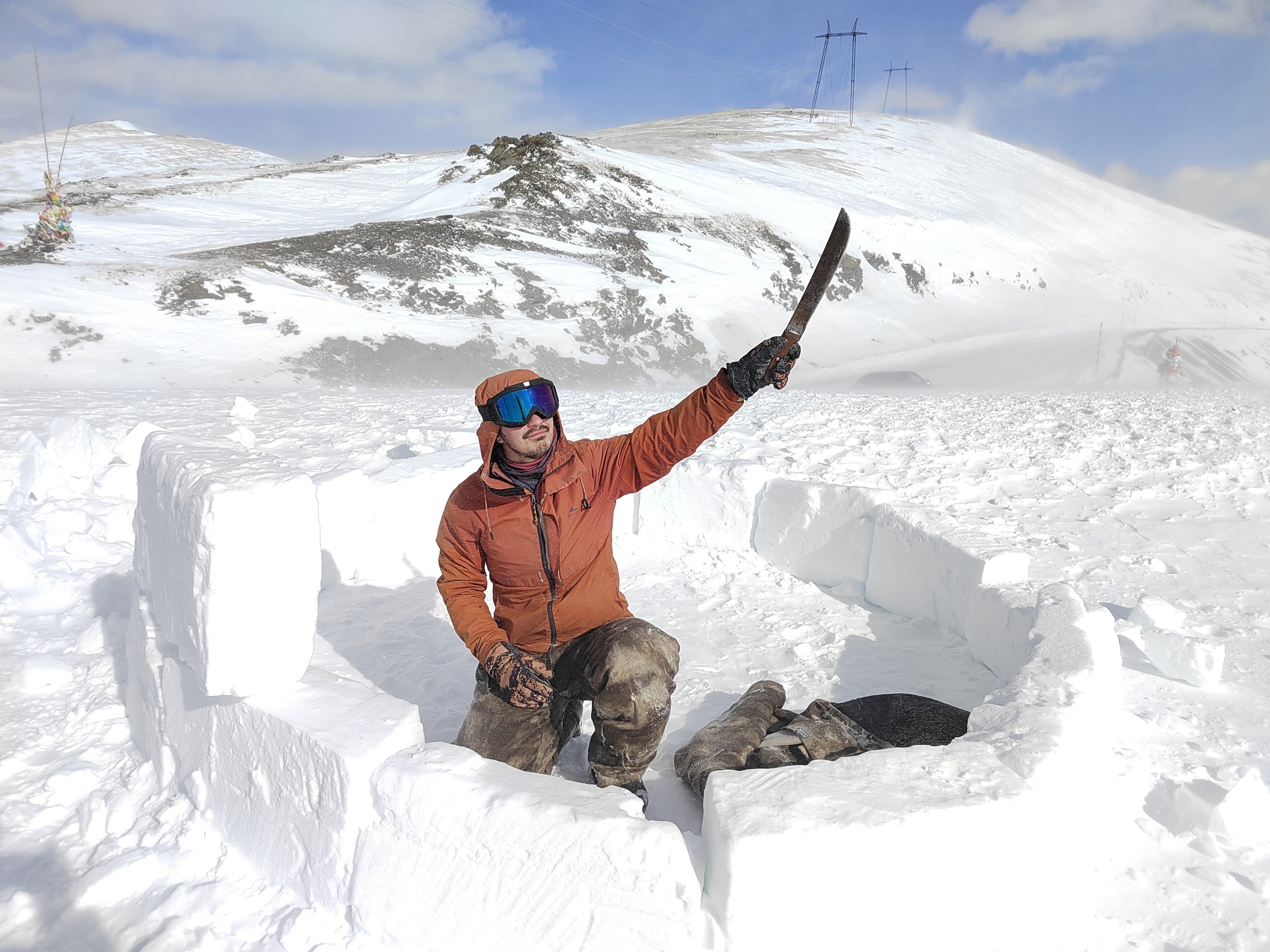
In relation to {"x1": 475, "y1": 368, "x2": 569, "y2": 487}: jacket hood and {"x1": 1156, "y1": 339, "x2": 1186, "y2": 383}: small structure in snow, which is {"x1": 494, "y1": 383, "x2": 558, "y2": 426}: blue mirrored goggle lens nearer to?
{"x1": 475, "y1": 368, "x2": 569, "y2": 487}: jacket hood

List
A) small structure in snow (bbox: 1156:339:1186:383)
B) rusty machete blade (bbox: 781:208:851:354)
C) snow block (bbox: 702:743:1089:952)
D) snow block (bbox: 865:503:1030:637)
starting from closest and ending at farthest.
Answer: snow block (bbox: 702:743:1089:952), rusty machete blade (bbox: 781:208:851:354), snow block (bbox: 865:503:1030:637), small structure in snow (bbox: 1156:339:1186:383)

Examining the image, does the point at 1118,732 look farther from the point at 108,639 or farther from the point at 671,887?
the point at 108,639

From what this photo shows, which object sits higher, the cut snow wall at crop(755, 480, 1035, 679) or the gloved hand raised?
the gloved hand raised

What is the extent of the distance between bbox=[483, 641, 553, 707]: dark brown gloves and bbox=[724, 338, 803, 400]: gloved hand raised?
1.07 m

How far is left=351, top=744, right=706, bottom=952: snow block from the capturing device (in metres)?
1.72

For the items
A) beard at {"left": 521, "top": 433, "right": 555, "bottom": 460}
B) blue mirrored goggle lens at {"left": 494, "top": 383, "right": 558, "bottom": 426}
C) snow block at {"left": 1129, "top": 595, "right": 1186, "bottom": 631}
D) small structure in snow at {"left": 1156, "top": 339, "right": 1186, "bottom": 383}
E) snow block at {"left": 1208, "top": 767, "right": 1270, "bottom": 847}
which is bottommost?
snow block at {"left": 1208, "top": 767, "right": 1270, "bottom": 847}

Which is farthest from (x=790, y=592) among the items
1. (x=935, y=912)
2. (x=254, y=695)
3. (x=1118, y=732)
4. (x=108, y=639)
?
(x=108, y=639)

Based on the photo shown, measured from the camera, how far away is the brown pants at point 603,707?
7.88ft

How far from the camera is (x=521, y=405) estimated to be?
→ 2.47 m

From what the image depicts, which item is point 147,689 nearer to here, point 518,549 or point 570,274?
point 518,549

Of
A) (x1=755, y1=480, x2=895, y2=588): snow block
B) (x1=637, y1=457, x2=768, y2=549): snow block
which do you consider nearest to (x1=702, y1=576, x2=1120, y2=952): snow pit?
(x1=755, y1=480, x2=895, y2=588): snow block

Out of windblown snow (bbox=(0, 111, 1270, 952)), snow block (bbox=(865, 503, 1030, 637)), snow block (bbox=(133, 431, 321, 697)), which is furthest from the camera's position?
snow block (bbox=(865, 503, 1030, 637))

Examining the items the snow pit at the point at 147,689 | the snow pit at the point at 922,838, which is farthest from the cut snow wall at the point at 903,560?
Answer: the snow pit at the point at 147,689

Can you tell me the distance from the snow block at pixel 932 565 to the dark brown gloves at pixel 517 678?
1963mm
